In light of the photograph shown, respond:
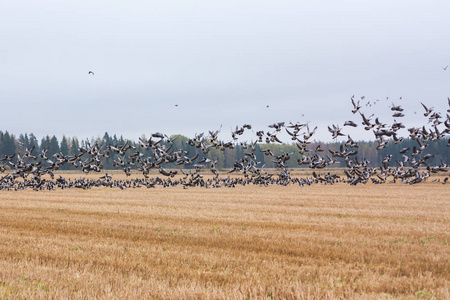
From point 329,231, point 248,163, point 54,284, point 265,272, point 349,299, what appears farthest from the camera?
point 248,163

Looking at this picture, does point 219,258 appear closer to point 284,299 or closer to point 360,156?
point 284,299

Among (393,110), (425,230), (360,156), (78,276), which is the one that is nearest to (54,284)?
(78,276)

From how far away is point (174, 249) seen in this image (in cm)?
1281

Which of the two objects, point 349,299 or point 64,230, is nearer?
point 349,299

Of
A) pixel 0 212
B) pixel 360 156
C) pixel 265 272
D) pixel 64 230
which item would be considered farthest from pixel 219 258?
pixel 360 156

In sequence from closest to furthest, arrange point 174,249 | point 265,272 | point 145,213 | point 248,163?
1. point 265,272
2. point 174,249
3. point 145,213
4. point 248,163

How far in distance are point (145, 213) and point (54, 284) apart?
13339 mm

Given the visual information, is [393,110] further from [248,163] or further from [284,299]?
[284,299]

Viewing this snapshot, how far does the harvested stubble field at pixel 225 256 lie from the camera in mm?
8594

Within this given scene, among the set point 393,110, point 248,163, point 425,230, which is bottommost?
point 425,230

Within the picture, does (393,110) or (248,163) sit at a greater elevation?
(393,110)

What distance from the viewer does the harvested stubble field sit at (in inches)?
338

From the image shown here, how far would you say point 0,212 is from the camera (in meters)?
23.2

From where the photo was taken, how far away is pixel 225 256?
11711mm
